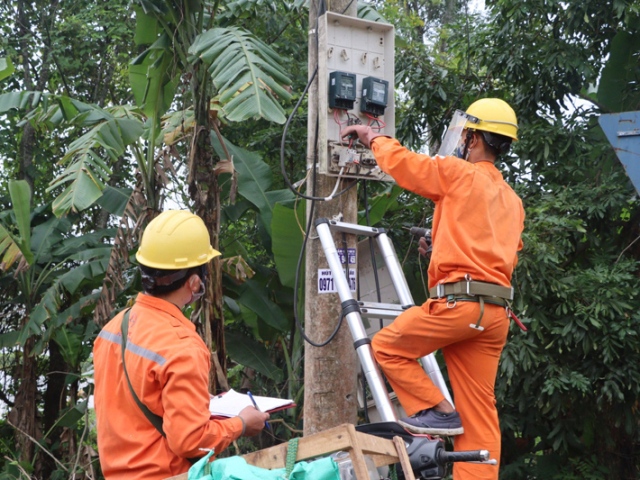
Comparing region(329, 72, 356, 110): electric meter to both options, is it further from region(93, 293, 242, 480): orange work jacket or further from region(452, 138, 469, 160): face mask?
region(93, 293, 242, 480): orange work jacket

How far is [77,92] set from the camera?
34.8 ft

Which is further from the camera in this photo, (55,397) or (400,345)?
(55,397)

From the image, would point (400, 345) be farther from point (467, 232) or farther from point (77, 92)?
point (77, 92)

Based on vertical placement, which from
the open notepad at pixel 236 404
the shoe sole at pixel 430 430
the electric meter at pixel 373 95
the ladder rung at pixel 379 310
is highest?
the electric meter at pixel 373 95

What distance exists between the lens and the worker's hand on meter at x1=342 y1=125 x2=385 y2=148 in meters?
4.07

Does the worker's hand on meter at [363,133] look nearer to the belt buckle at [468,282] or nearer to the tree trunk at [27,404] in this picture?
the belt buckle at [468,282]

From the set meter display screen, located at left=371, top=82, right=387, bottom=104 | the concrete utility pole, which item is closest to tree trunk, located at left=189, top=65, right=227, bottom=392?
the concrete utility pole

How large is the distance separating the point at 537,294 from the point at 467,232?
244 centimetres

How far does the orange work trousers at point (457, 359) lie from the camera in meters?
3.74

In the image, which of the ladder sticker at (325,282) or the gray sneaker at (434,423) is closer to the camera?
the gray sneaker at (434,423)

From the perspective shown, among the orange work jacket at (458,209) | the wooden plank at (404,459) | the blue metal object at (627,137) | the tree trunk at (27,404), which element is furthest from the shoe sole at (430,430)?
the tree trunk at (27,404)

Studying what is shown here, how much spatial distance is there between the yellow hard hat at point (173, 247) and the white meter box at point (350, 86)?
4.64 ft

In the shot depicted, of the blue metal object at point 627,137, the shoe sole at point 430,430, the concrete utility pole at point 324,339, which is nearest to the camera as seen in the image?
the shoe sole at point 430,430

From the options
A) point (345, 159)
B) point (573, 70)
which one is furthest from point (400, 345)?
point (573, 70)
